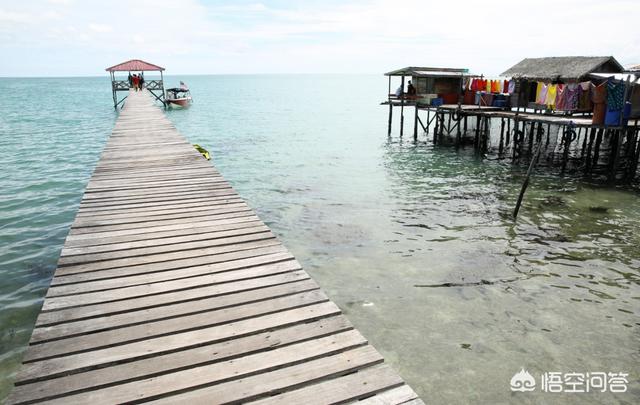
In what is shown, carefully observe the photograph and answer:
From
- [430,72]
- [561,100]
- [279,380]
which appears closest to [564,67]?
[561,100]

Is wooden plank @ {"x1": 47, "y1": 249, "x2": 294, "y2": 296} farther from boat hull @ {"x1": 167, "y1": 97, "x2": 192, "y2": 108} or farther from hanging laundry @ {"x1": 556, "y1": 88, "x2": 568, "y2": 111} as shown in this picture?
boat hull @ {"x1": 167, "y1": 97, "x2": 192, "y2": 108}

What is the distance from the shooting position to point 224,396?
10.3 feet

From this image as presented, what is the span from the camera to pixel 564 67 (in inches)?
965

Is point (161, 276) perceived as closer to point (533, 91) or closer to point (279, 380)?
point (279, 380)

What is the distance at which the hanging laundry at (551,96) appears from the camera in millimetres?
22336

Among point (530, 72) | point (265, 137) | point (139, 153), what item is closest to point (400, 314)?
point (139, 153)

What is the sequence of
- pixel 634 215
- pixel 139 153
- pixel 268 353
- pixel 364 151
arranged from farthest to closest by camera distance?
pixel 364 151 < pixel 634 215 < pixel 139 153 < pixel 268 353

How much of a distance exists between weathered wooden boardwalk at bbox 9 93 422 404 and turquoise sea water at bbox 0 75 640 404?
108 inches

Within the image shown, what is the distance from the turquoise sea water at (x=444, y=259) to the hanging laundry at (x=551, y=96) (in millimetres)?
4225

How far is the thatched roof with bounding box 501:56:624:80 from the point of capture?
23.1 m

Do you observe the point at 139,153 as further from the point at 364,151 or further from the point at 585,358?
the point at 364,151

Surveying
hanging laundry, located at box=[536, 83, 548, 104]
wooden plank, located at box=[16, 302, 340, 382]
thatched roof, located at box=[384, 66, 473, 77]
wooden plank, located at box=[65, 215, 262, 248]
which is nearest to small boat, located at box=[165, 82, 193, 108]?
thatched roof, located at box=[384, 66, 473, 77]

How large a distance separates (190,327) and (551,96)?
24054mm

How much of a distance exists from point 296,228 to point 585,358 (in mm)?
8130
